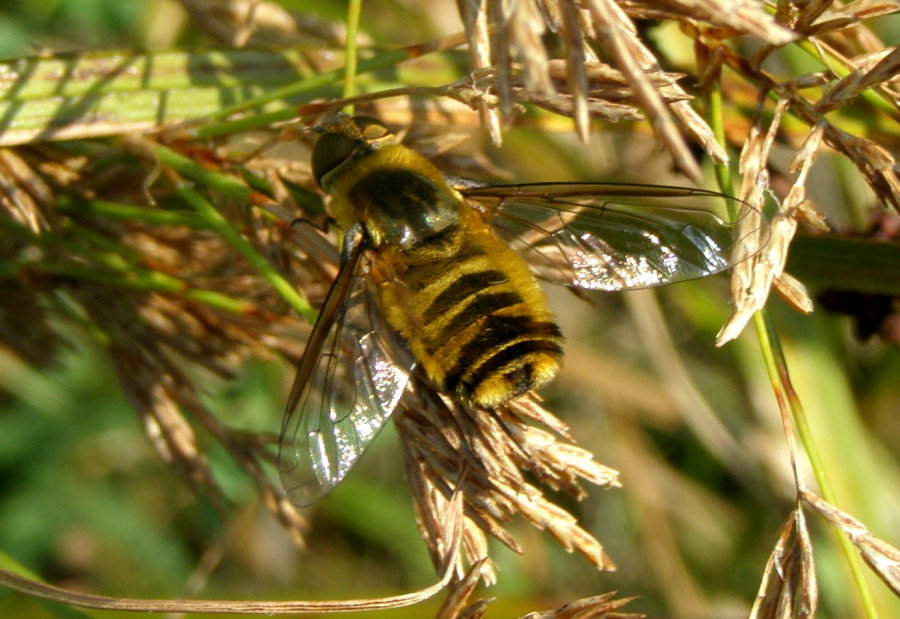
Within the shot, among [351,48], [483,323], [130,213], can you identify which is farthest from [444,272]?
[130,213]

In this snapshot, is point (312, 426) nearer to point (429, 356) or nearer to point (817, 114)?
point (429, 356)

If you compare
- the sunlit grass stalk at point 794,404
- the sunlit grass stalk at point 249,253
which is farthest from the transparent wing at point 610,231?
the sunlit grass stalk at point 249,253

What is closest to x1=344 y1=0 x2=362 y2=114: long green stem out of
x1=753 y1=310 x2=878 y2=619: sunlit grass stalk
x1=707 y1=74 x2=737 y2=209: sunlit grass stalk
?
x1=707 y1=74 x2=737 y2=209: sunlit grass stalk

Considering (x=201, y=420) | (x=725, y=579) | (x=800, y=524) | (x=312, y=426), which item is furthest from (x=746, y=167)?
(x=725, y=579)

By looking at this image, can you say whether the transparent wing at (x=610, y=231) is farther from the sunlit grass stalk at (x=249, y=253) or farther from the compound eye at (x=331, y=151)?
the sunlit grass stalk at (x=249, y=253)

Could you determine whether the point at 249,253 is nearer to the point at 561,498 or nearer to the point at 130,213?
the point at 130,213

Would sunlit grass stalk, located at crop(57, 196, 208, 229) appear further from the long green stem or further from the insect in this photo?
the long green stem
